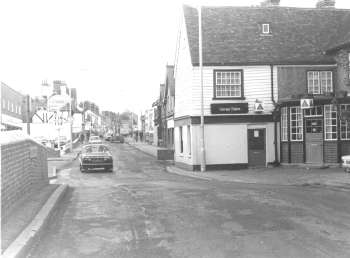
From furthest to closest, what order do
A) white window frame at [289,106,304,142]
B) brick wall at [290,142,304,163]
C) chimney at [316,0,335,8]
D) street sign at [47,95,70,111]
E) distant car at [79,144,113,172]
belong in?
street sign at [47,95,70,111] → chimney at [316,0,335,8] → distant car at [79,144,113,172] → brick wall at [290,142,304,163] → white window frame at [289,106,304,142]

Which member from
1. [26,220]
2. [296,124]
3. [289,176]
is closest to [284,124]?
[296,124]

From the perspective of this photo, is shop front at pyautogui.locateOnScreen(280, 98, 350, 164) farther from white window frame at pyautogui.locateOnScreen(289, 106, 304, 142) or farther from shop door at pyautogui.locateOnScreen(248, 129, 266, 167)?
shop door at pyautogui.locateOnScreen(248, 129, 266, 167)

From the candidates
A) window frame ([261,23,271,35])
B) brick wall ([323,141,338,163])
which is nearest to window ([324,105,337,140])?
brick wall ([323,141,338,163])

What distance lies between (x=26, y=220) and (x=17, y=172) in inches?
79.8

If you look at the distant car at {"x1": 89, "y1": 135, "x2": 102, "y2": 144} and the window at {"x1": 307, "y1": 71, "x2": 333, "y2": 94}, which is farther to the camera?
the distant car at {"x1": 89, "y1": 135, "x2": 102, "y2": 144}

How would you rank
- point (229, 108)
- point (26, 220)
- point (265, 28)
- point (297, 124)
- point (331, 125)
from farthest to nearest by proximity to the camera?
point (265, 28) → point (229, 108) → point (297, 124) → point (331, 125) → point (26, 220)

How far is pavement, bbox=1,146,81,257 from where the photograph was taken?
700cm

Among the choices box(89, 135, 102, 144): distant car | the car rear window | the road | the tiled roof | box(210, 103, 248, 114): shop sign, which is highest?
the tiled roof

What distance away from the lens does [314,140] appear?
23531 millimetres

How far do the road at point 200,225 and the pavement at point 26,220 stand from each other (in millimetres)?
248

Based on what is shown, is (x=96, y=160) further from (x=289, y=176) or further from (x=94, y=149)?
(x=289, y=176)

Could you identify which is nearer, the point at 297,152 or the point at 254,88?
the point at 297,152

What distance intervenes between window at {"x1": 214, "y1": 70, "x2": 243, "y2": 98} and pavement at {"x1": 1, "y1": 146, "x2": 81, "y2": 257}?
1395 centimetres

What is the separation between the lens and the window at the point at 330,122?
22766 mm
